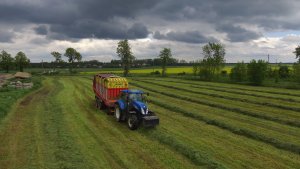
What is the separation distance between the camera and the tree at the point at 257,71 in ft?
192

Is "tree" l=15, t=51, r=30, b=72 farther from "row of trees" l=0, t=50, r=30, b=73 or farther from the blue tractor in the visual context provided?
the blue tractor

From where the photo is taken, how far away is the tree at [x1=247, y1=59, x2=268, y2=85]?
58628 mm

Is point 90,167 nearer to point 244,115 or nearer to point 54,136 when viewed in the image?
point 54,136

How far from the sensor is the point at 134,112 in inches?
764

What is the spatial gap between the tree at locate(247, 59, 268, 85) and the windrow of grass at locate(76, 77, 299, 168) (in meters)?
41.8

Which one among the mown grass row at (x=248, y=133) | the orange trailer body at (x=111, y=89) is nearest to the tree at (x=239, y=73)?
the mown grass row at (x=248, y=133)

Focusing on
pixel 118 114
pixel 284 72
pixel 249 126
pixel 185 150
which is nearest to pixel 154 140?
pixel 185 150

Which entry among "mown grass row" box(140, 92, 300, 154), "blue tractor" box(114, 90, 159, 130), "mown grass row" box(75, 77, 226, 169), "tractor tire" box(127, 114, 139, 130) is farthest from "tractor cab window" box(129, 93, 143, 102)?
"mown grass row" box(140, 92, 300, 154)

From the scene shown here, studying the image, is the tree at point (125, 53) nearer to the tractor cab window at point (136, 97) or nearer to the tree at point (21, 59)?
the tree at point (21, 59)

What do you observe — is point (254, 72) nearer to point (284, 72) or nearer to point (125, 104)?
point (284, 72)

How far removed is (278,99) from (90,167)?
91.3 feet

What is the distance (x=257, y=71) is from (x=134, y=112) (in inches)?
1794

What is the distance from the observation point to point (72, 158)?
13.3 meters

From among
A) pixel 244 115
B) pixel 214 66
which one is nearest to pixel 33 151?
pixel 244 115
